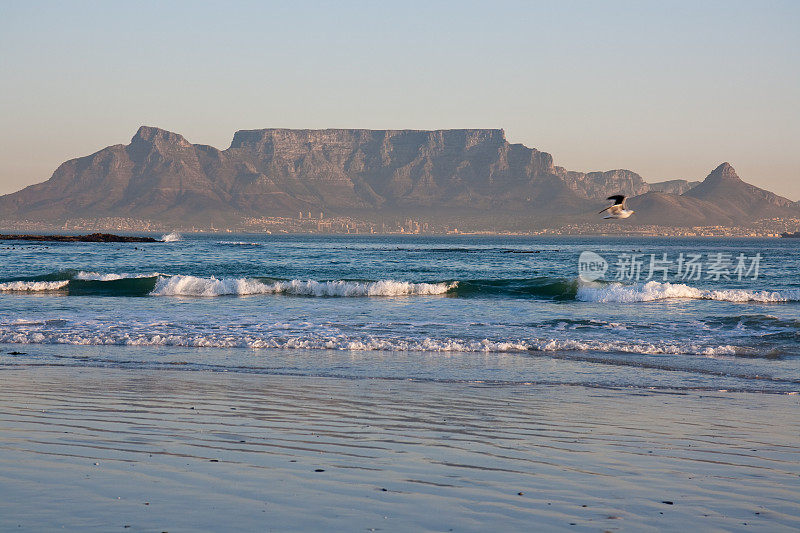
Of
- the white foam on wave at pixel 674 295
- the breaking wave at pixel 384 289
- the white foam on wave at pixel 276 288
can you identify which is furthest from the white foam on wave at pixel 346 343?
the white foam on wave at pixel 276 288

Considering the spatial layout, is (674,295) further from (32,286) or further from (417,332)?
(32,286)

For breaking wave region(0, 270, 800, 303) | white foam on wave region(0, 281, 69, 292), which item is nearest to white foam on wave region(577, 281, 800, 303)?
breaking wave region(0, 270, 800, 303)

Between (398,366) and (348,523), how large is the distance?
9.05 metres

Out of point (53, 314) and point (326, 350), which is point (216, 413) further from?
point (53, 314)

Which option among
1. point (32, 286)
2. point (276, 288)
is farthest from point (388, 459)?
point (32, 286)

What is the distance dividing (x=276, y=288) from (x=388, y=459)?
29.4m

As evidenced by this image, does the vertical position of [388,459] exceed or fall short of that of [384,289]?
it falls short

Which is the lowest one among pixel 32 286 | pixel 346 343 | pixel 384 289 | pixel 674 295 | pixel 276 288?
pixel 32 286

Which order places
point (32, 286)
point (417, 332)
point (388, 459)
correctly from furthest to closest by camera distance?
point (32, 286) < point (417, 332) < point (388, 459)

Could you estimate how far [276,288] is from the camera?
120 ft

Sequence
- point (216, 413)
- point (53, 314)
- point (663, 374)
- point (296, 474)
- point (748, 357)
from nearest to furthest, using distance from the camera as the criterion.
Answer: point (296, 474) < point (216, 413) < point (663, 374) < point (748, 357) < point (53, 314)

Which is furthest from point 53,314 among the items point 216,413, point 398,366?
point 216,413

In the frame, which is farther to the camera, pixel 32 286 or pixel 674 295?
pixel 32 286

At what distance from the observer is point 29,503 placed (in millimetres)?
6141
